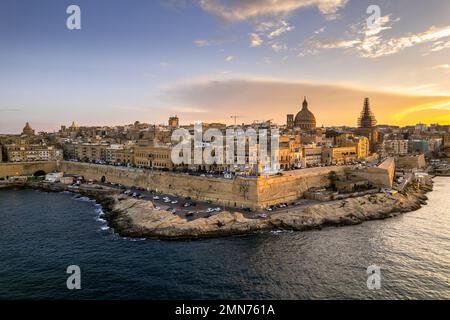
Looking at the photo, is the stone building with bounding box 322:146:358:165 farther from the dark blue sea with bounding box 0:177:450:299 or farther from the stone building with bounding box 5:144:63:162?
the stone building with bounding box 5:144:63:162

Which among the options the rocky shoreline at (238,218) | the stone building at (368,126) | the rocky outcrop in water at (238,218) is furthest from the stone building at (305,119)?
the rocky outcrop in water at (238,218)

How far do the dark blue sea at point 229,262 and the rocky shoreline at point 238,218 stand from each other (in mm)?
735

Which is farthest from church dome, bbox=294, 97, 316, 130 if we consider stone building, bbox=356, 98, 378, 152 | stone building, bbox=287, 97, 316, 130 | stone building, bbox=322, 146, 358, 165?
stone building, bbox=322, 146, 358, 165

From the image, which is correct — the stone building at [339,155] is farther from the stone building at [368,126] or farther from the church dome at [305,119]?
the stone building at [368,126]

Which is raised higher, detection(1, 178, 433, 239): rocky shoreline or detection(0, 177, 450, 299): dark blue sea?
detection(1, 178, 433, 239): rocky shoreline

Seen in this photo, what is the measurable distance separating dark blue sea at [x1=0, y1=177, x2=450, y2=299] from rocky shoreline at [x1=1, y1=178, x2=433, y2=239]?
73 cm

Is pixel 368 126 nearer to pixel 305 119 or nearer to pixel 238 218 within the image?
pixel 305 119

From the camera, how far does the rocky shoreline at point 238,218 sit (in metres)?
18.4

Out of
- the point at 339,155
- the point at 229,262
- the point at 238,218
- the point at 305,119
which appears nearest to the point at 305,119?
the point at 305,119

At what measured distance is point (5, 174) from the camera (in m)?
38.6

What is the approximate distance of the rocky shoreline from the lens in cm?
1844

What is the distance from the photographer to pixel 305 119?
5603cm

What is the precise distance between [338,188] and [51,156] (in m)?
36.9
